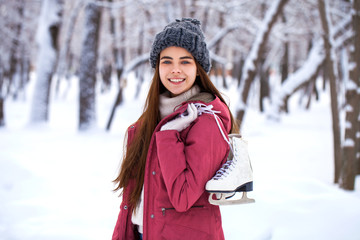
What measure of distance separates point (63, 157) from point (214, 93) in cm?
434

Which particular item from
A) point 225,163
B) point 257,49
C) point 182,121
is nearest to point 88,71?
point 257,49

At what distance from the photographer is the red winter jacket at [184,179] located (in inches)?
49.1

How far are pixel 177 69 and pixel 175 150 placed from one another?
0.45m

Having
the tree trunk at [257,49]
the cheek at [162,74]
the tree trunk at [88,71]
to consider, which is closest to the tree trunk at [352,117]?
the tree trunk at [257,49]

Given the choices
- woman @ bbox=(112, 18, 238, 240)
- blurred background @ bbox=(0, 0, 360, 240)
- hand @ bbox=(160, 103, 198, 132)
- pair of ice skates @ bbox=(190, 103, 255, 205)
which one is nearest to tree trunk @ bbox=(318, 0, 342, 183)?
blurred background @ bbox=(0, 0, 360, 240)

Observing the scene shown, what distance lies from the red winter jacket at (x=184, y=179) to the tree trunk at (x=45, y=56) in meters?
7.99

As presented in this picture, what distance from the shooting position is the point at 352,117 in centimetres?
395

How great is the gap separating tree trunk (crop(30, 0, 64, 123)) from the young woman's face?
309 inches

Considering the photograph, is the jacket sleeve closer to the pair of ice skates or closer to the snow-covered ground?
the pair of ice skates

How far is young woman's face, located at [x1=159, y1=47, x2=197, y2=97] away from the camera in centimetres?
147

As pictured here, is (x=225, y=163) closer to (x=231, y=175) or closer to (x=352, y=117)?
(x=231, y=175)

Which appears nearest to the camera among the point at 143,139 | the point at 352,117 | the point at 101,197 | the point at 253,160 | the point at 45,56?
the point at 143,139

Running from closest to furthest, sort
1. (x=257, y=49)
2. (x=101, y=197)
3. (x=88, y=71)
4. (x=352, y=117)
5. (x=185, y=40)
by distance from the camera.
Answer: (x=185, y=40) → (x=101, y=197) → (x=352, y=117) → (x=257, y=49) → (x=88, y=71)

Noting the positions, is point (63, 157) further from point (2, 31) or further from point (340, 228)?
point (2, 31)
